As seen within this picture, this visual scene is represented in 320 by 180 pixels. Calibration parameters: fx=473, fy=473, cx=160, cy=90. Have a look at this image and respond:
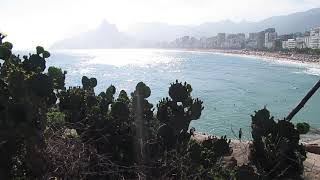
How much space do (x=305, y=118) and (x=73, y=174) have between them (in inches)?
1194

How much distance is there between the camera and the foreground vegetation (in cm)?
542

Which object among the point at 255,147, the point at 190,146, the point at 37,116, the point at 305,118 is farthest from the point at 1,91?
the point at 305,118

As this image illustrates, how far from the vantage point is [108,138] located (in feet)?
23.2

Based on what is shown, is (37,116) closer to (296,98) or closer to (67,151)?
(67,151)

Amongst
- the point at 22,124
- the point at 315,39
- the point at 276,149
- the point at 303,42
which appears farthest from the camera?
the point at 303,42

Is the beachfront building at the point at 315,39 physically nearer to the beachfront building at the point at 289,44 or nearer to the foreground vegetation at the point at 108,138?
the beachfront building at the point at 289,44

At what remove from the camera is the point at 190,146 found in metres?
6.92

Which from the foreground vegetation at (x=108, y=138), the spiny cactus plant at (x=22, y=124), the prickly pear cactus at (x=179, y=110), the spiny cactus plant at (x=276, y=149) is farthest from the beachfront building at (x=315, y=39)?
the spiny cactus plant at (x=22, y=124)

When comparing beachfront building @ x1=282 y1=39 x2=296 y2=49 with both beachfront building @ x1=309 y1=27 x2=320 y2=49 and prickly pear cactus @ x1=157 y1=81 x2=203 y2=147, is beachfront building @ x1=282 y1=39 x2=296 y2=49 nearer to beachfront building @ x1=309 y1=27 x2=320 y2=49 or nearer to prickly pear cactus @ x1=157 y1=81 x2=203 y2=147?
beachfront building @ x1=309 y1=27 x2=320 y2=49

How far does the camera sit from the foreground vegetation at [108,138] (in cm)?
542

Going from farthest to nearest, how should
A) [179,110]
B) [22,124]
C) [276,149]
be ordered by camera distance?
[179,110]
[276,149]
[22,124]

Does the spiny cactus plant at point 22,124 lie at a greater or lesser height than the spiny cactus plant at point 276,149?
greater

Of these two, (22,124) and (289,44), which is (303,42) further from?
(22,124)

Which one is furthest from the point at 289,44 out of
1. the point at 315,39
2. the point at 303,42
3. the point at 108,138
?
the point at 108,138
